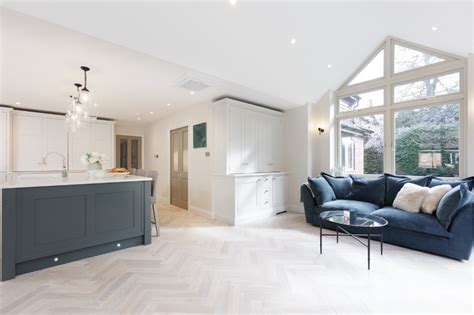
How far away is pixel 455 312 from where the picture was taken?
173cm

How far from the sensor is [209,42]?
2.94 m

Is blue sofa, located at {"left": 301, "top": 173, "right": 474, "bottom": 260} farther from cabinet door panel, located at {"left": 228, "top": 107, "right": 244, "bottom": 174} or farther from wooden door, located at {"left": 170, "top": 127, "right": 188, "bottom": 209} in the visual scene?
wooden door, located at {"left": 170, "top": 127, "right": 188, "bottom": 209}

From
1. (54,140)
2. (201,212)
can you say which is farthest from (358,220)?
(54,140)

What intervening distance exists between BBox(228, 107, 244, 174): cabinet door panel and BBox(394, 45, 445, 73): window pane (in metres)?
3.16

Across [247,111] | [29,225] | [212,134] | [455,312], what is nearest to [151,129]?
[212,134]

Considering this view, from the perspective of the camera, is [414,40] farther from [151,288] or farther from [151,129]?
[151,129]

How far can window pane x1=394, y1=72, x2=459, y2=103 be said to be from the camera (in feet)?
12.3

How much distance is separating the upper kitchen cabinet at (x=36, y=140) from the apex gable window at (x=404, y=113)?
6957 mm

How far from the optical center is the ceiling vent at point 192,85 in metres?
3.61

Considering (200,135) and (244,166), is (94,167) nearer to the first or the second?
(200,135)

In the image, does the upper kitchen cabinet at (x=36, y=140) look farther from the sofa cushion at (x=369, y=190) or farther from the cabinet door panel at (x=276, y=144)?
the sofa cushion at (x=369, y=190)

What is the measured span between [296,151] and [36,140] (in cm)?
634

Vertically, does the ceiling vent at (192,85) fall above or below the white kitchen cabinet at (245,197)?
above

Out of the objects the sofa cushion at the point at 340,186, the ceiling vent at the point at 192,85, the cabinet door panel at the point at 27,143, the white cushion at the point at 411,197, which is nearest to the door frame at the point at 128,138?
the cabinet door panel at the point at 27,143
